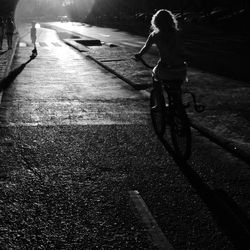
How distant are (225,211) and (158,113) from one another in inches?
125

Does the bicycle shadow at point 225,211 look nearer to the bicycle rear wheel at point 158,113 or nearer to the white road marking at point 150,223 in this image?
the white road marking at point 150,223

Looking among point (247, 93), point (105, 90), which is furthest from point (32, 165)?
point (247, 93)

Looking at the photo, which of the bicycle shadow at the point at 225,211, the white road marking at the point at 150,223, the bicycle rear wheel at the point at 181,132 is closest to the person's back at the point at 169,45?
the bicycle rear wheel at the point at 181,132

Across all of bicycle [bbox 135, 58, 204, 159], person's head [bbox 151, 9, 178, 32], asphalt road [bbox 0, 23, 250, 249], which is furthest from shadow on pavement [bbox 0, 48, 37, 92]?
person's head [bbox 151, 9, 178, 32]

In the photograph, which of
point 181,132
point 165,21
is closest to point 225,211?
point 181,132

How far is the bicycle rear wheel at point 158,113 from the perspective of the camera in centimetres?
670

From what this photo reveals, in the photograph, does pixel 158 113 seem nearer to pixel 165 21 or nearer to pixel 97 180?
pixel 165 21

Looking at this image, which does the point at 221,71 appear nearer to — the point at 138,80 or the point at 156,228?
the point at 138,80

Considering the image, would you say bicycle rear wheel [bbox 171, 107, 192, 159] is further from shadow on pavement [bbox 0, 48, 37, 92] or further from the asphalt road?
shadow on pavement [bbox 0, 48, 37, 92]

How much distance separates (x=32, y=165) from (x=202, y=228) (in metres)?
2.64

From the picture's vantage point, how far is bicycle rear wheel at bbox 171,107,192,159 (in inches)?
230

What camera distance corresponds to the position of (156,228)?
3.98m

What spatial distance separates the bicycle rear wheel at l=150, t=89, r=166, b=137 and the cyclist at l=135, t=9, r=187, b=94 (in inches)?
22.1

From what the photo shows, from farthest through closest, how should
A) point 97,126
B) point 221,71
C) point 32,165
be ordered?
1. point 221,71
2. point 97,126
3. point 32,165
